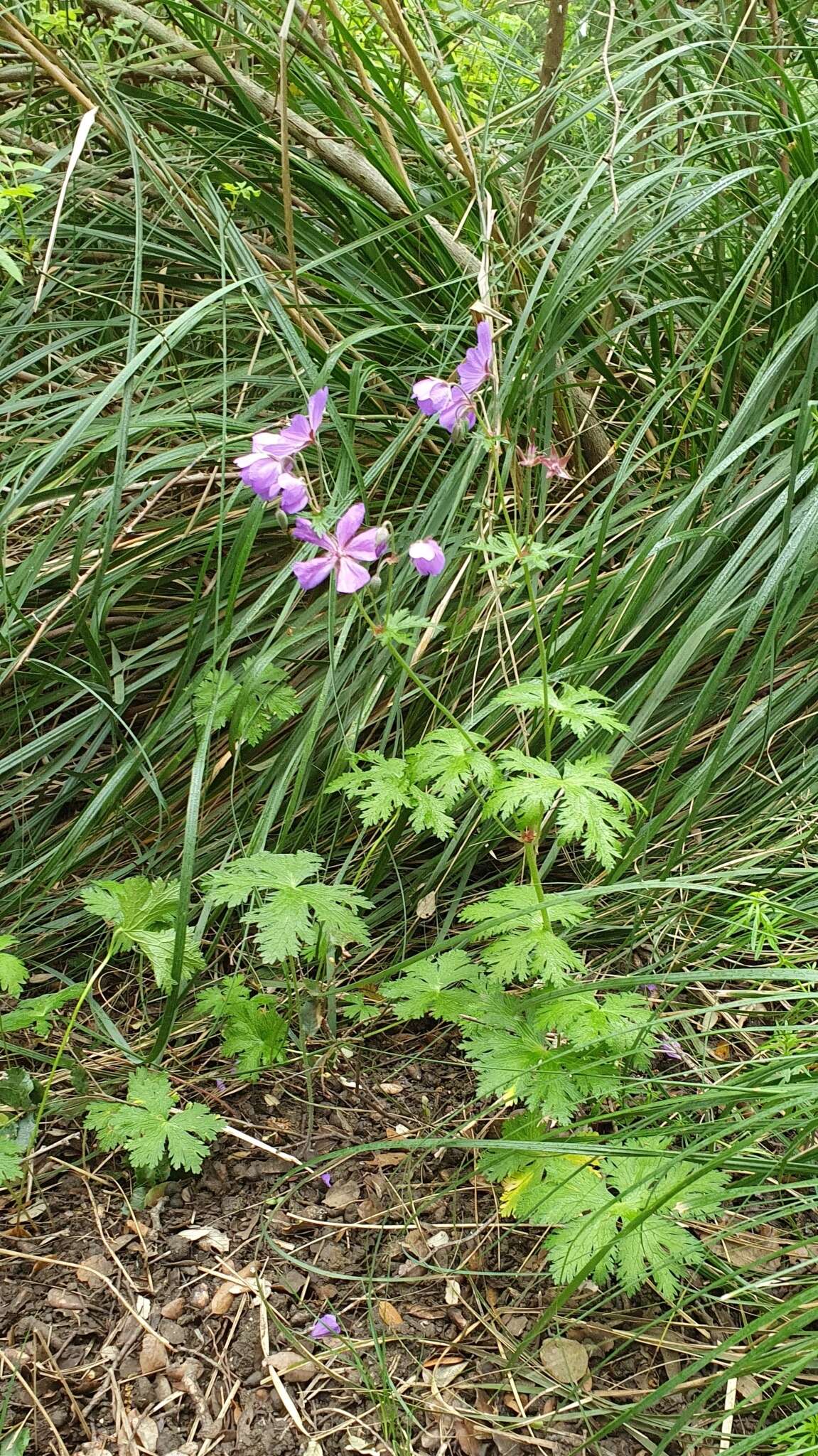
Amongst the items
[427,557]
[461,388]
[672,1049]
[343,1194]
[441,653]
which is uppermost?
[461,388]

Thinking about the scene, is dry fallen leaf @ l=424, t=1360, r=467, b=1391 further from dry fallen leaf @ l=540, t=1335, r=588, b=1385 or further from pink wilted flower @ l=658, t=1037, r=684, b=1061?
pink wilted flower @ l=658, t=1037, r=684, b=1061

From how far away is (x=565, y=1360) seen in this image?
1.23 m

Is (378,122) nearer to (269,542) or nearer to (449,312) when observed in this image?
(449,312)

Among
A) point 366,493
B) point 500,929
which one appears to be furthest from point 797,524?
point 500,929

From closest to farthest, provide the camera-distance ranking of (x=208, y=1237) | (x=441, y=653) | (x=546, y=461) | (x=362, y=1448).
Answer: (x=362, y=1448) < (x=208, y=1237) < (x=546, y=461) < (x=441, y=653)

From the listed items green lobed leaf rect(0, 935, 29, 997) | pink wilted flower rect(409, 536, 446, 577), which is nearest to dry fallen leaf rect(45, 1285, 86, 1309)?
green lobed leaf rect(0, 935, 29, 997)

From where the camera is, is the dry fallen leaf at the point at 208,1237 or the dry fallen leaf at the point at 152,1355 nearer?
the dry fallen leaf at the point at 152,1355

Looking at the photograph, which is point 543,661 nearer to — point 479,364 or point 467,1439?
point 479,364

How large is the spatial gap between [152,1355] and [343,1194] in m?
0.30

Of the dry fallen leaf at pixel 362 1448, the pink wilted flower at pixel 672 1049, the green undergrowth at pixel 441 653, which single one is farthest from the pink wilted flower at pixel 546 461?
the dry fallen leaf at pixel 362 1448

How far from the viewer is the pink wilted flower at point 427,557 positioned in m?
1.29

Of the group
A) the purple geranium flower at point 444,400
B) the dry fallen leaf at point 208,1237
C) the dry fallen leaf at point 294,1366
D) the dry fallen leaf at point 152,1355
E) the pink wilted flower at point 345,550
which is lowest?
the dry fallen leaf at point 294,1366

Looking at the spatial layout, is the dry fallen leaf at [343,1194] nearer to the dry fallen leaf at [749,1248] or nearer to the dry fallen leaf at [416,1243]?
the dry fallen leaf at [416,1243]

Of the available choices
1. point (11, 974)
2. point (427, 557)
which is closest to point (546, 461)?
point (427, 557)
